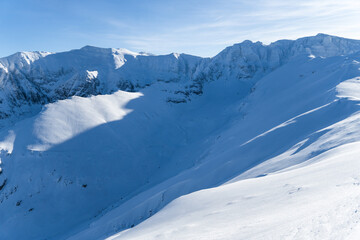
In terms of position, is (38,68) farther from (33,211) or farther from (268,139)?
(268,139)

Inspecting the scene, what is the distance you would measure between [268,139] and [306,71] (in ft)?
124

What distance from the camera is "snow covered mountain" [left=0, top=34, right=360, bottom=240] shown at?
6.47m

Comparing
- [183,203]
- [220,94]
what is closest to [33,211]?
[183,203]

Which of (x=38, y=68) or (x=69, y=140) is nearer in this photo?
(x=69, y=140)

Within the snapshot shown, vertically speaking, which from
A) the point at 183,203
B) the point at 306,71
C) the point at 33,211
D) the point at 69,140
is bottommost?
the point at 33,211

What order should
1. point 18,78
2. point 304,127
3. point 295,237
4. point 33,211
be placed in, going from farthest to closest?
point 18,78 → point 33,211 → point 304,127 → point 295,237

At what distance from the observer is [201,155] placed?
115ft

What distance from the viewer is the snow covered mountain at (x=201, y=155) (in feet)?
21.2

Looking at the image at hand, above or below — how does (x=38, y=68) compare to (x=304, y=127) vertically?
above

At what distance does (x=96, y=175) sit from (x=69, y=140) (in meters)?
8.45

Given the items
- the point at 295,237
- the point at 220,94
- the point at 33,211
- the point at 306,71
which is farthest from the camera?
the point at 220,94

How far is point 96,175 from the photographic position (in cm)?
3447

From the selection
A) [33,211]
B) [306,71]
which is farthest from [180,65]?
[33,211]

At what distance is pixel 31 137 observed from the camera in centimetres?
3672
